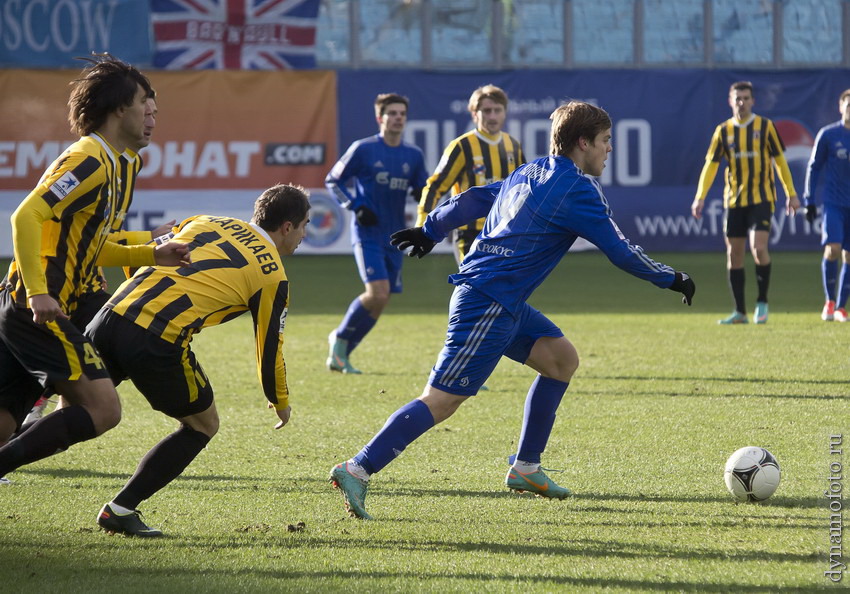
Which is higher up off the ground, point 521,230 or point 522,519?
point 521,230

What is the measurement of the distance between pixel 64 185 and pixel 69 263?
35 centimetres

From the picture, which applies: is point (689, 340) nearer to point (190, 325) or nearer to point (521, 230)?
point (521, 230)

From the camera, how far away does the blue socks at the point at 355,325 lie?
916 centimetres

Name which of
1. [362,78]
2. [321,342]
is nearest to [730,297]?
[321,342]

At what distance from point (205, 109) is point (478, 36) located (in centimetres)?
520

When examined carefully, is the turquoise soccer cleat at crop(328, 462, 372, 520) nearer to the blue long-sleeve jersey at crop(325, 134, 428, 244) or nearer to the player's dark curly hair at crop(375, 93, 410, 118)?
the blue long-sleeve jersey at crop(325, 134, 428, 244)

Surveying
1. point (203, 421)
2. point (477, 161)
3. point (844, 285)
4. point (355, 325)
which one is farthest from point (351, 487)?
point (844, 285)

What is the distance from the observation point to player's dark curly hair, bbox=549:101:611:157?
188 inches

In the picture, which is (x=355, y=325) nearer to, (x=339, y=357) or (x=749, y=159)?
(x=339, y=357)

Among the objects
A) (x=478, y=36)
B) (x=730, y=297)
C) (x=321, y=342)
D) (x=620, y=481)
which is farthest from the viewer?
(x=478, y=36)

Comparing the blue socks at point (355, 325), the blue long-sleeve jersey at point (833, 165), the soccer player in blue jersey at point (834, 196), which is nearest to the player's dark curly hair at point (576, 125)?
the blue socks at point (355, 325)

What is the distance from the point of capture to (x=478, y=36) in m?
21.5

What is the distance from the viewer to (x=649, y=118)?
2039cm

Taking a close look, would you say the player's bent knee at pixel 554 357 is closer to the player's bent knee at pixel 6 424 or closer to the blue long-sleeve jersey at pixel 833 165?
the player's bent knee at pixel 6 424
